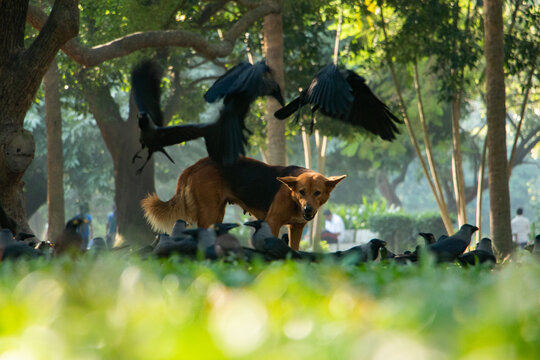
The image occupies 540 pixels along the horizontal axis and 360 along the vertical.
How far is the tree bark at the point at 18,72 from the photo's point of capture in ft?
25.7

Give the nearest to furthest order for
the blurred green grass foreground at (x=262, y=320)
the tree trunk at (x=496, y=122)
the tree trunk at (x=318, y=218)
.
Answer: the blurred green grass foreground at (x=262, y=320) → the tree trunk at (x=496, y=122) → the tree trunk at (x=318, y=218)

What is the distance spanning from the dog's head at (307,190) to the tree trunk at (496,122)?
4.66 meters

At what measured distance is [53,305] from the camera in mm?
2178

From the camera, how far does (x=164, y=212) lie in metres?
8.76

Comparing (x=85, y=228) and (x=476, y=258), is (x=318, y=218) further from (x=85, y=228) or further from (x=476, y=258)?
(x=476, y=258)

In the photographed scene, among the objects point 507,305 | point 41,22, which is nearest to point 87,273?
point 507,305

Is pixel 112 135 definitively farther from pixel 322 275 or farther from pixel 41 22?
pixel 322 275

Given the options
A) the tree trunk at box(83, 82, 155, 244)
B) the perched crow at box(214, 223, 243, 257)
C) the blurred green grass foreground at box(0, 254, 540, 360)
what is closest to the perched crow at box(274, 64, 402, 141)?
the perched crow at box(214, 223, 243, 257)

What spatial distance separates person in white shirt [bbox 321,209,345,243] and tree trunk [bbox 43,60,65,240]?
51.7ft

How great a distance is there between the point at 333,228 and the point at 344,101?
21.4 meters

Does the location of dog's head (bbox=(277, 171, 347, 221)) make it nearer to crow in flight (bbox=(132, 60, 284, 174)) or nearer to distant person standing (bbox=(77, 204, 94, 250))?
crow in flight (bbox=(132, 60, 284, 174))

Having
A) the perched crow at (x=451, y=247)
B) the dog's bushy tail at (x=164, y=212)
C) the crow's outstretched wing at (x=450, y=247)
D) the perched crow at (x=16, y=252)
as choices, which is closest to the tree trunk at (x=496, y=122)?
the dog's bushy tail at (x=164, y=212)

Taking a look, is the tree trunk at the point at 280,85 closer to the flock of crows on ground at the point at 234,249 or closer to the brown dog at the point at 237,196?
the brown dog at the point at 237,196

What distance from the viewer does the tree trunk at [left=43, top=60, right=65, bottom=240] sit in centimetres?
1372
